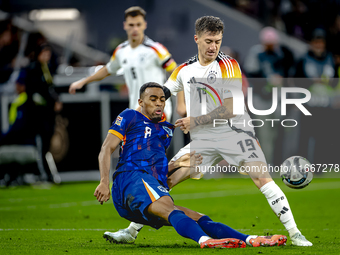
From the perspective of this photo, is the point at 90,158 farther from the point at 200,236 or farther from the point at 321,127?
the point at 200,236

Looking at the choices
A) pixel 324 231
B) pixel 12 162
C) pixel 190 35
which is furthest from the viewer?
pixel 190 35

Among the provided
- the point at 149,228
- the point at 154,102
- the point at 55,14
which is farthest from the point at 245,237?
the point at 55,14

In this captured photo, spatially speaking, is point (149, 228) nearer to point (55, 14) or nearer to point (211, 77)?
point (211, 77)

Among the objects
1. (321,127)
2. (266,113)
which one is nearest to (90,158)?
(266,113)

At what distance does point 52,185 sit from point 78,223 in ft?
17.0

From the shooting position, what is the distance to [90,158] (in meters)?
12.5

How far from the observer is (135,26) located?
314 inches

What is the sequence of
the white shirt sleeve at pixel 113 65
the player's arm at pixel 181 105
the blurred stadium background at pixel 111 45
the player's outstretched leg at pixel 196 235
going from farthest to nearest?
the blurred stadium background at pixel 111 45
the white shirt sleeve at pixel 113 65
the player's arm at pixel 181 105
the player's outstretched leg at pixel 196 235

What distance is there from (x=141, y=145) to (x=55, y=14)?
432 inches

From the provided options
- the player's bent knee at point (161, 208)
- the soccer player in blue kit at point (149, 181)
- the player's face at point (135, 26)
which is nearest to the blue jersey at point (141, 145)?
the soccer player in blue kit at point (149, 181)

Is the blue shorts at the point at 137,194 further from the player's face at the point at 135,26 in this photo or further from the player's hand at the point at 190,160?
the player's face at the point at 135,26

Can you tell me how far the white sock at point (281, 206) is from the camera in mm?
5016

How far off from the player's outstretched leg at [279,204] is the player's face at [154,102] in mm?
942

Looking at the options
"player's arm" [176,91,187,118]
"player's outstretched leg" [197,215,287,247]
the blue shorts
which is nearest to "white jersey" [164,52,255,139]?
"player's arm" [176,91,187,118]
